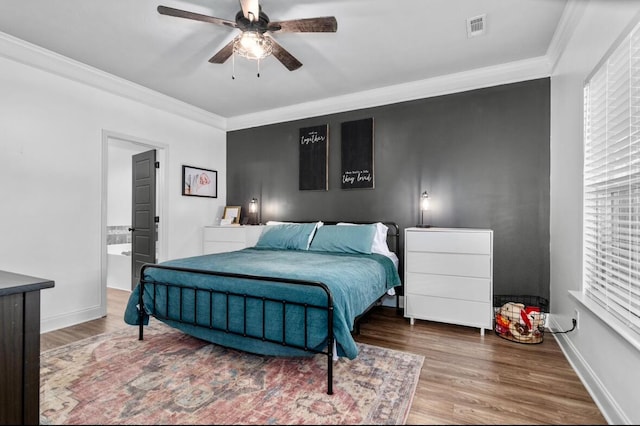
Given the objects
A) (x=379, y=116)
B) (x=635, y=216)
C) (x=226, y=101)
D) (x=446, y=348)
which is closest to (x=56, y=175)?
(x=226, y=101)

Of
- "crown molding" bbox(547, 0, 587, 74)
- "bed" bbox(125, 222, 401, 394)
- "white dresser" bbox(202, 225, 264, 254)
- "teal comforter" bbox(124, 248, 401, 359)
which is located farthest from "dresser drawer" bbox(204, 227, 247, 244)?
"crown molding" bbox(547, 0, 587, 74)

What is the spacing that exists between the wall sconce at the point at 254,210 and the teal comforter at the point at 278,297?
5.80ft

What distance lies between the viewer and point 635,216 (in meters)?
1.59

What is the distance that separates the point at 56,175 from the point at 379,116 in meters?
3.44

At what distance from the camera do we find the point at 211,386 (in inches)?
76.2

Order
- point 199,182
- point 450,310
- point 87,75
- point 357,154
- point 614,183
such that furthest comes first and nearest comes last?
point 199,182 → point 357,154 → point 87,75 → point 450,310 → point 614,183

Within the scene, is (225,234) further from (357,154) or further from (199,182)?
(357,154)

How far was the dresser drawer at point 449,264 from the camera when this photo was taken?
2.86m

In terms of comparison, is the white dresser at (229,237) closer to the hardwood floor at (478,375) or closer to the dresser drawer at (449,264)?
the hardwood floor at (478,375)

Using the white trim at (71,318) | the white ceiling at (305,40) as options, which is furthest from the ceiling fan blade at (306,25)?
the white trim at (71,318)

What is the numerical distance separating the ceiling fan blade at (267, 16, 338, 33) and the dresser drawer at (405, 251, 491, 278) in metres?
2.11

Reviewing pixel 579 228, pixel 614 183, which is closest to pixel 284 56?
pixel 614 183

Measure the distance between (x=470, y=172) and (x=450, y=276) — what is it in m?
1.18

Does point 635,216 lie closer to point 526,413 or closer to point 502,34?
point 526,413
